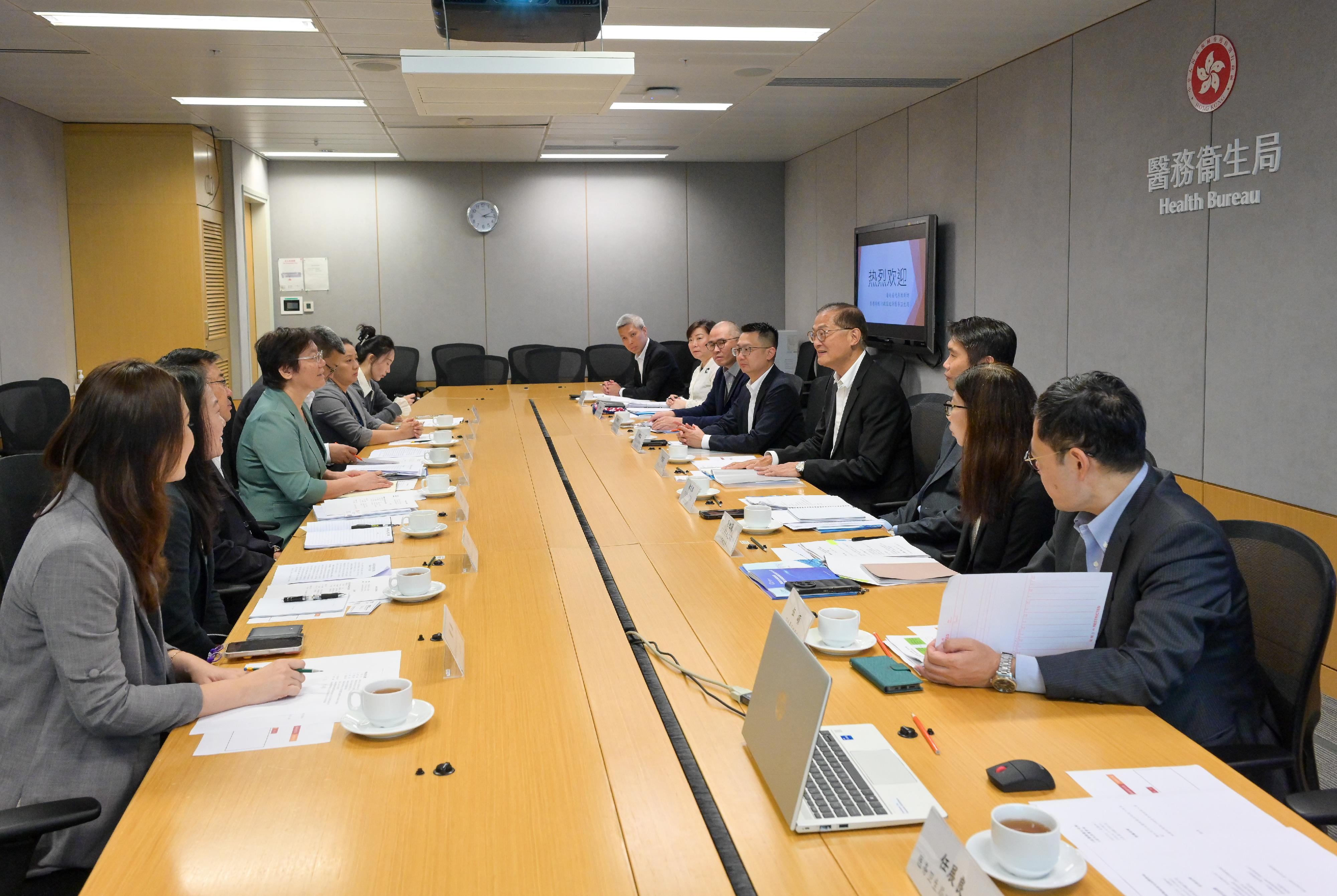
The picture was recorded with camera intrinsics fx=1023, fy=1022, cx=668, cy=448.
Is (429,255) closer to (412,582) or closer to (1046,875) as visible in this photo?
(412,582)

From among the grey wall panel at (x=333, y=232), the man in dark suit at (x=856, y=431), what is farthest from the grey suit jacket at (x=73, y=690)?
the grey wall panel at (x=333, y=232)

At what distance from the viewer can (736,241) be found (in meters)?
11.2

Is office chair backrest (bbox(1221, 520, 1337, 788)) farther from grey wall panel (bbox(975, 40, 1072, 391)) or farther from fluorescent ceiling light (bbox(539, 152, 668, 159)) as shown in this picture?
fluorescent ceiling light (bbox(539, 152, 668, 159))

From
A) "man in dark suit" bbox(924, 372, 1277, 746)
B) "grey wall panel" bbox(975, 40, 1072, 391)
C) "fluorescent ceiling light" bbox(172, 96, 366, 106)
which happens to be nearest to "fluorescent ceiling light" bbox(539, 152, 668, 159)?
"fluorescent ceiling light" bbox(172, 96, 366, 106)

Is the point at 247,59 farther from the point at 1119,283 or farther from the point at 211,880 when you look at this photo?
the point at 211,880

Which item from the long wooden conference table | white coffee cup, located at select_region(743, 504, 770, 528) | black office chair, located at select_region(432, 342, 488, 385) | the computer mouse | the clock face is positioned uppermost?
the clock face

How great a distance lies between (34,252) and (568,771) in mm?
7493

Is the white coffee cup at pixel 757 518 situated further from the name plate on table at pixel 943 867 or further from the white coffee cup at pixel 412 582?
the name plate on table at pixel 943 867

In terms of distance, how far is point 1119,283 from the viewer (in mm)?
5207

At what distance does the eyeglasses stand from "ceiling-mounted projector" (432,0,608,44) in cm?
181

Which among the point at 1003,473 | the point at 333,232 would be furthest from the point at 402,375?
the point at 1003,473

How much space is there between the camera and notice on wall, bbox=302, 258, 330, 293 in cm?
1042

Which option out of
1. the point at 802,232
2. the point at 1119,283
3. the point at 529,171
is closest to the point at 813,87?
the point at 1119,283

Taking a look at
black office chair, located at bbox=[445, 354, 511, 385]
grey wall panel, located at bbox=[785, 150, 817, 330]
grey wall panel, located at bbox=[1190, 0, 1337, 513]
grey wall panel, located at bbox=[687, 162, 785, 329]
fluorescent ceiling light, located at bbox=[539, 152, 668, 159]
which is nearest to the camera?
grey wall panel, located at bbox=[1190, 0, 1337, 513]
